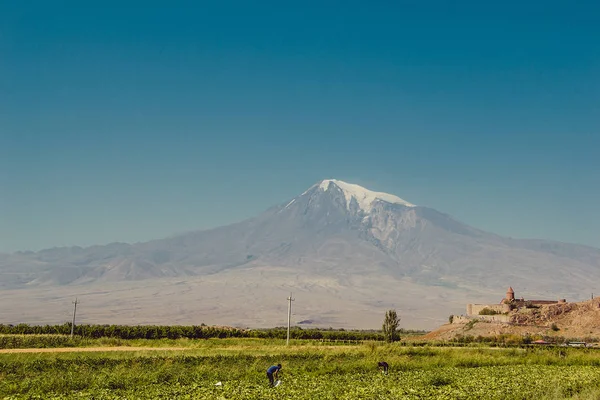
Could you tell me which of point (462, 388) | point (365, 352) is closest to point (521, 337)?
point (365, 352)

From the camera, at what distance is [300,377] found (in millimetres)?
31562

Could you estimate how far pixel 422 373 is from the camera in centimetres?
3416

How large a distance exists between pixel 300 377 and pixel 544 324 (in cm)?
6274

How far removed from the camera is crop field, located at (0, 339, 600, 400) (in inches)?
969

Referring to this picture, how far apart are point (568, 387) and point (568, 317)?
61.5 m

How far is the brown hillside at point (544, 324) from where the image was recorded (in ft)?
256

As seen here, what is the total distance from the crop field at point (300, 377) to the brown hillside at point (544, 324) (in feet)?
101

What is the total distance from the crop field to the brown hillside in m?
30.6

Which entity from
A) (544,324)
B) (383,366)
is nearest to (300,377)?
(383,366)

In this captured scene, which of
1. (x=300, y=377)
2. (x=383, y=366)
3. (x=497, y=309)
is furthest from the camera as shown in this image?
(x=497, y=309)

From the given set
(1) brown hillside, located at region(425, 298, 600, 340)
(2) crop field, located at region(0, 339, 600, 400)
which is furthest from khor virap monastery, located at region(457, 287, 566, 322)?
(2) crop field, located at region(0, 339, 600, 400)

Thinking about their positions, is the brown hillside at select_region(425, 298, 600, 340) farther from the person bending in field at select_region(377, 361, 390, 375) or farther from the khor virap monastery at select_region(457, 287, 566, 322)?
the person bending in field at select_region(377, 361, 390, 375)

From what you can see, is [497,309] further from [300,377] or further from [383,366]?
[300,377]

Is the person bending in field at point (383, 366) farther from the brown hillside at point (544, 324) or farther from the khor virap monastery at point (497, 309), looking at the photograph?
the khor virap monastery at point (497, 309)
